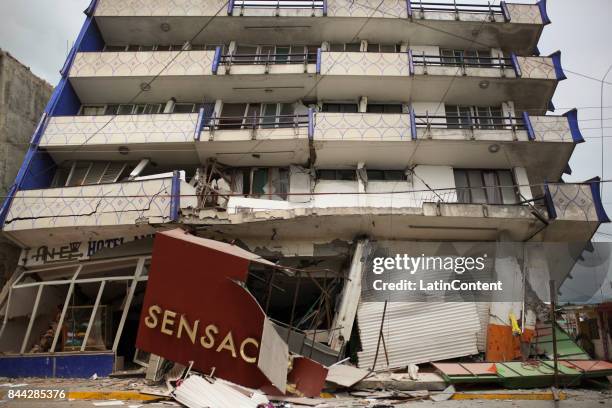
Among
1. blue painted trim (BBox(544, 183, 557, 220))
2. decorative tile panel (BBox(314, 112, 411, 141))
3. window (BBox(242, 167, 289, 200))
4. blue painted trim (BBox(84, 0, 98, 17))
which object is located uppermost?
blue painted trim (BBox(84, 0, 98, 17))

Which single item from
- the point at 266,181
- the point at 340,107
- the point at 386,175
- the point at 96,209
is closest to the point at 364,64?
the point at 340,107

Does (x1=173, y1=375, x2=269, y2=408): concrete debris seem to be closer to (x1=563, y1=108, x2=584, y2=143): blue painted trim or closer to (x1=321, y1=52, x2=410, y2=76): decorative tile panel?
(x1=321, y1=52, x2=410, y2=76): decorative tile panel

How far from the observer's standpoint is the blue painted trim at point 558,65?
13789 mm

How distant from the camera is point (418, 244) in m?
12.1

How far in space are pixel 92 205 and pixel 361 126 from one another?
8.36 m

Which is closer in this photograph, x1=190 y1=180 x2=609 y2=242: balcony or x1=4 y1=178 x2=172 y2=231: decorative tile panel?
x1=190 y1=180 x2=609 y2=242: balcony

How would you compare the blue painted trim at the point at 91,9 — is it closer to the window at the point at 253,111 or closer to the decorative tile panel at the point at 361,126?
the window at the point at 253,111

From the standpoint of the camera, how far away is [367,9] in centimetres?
1506

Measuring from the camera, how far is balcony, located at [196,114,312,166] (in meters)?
12.7

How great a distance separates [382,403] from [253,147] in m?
8.33

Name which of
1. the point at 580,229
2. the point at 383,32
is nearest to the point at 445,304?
the point at 580,229

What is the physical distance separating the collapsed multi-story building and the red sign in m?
3.52

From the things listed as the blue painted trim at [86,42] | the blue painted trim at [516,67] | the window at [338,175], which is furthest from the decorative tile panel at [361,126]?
the blue painted trim at [86,42]

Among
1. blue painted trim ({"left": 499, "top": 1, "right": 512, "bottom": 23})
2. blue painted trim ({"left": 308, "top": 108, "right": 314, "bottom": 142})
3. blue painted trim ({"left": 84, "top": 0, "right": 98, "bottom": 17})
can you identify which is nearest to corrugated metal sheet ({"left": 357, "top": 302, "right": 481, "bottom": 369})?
blue painted trim ({"left": 308, "top": 108, "right": 314, "bottom": 142})
